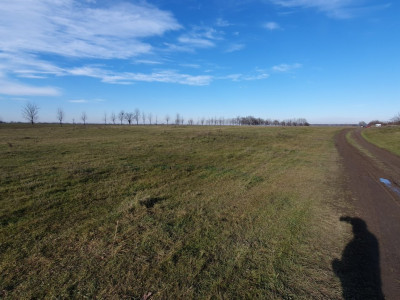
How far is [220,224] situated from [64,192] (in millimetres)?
5376

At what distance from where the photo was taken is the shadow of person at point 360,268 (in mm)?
2931

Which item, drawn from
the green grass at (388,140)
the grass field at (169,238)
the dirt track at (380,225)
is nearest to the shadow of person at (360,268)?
the dirt track at (380,225)

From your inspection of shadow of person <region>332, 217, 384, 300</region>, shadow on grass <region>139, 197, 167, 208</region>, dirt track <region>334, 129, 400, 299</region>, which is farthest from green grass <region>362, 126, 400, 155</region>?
shadow on grass <region>139, 197, 167, 208</region>

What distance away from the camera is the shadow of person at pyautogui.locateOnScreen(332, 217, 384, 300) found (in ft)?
9.62

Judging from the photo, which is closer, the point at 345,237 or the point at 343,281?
the point at 343,281

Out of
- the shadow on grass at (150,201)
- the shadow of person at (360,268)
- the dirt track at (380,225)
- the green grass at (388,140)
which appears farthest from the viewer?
the green grass at (388,140)

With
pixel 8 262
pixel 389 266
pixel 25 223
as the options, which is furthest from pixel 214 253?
pixel 25 223

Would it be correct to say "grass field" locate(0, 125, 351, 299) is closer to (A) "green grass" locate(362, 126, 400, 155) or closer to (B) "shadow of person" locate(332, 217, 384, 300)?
(B) "shadow of person" locate(332, 217, 384, 300)

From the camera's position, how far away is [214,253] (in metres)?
3.70

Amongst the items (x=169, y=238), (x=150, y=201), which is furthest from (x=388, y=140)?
(x=169, y=238)

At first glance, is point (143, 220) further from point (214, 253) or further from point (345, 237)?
point (345, 237)

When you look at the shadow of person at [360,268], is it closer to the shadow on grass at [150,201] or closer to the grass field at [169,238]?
the grass field at [169,238]

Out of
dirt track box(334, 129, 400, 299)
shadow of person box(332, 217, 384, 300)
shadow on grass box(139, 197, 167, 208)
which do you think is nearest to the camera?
shadow of person box(332, 217, 384, 300)

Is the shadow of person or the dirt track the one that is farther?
the dirt track
